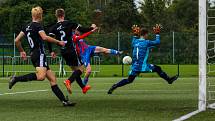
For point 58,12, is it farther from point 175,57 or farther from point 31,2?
point 31,2

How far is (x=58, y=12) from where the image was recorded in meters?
13.0

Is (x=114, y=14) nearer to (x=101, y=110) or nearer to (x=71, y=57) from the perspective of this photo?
(x=71, y=57)

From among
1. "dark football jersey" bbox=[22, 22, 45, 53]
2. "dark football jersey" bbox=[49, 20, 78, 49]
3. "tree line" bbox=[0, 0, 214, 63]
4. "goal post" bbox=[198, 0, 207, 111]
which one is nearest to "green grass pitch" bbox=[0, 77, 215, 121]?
"goal post" bbox=[198, 0, 207, 111]

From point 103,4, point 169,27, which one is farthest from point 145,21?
point 103,4

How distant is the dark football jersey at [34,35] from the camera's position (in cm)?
1238

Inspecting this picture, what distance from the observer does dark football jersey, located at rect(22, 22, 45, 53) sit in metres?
12.4

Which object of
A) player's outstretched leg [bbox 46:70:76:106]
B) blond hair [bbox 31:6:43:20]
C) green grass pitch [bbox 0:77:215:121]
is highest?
blond hair [bbox 31:6:43:20]

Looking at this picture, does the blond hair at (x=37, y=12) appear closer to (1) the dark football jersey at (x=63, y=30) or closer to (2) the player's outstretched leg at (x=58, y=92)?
(1) the dark football jersey at (x=63, y=30)

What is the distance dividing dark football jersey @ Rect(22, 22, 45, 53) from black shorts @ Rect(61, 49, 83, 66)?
1.18 meters

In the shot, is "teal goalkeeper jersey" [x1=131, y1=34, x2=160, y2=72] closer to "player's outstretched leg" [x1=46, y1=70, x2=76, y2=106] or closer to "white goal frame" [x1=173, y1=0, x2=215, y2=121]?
"player's outstretched leg" [x1=46, y1=70, x2=76, y2=106]

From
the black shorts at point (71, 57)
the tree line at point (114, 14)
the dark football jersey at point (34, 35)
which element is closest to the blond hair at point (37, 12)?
the dark football jersey at point (34, 35)

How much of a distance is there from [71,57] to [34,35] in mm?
1582

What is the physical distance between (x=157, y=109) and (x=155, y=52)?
34.1m

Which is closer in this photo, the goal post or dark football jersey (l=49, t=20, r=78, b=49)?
the goal post
